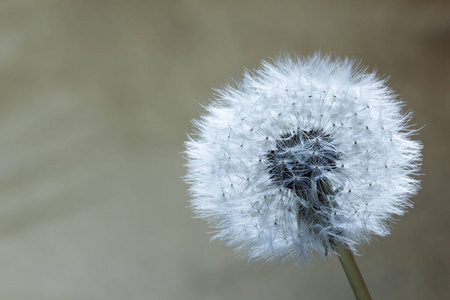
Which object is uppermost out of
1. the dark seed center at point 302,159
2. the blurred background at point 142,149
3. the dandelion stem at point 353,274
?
the blurred background at point 142,149

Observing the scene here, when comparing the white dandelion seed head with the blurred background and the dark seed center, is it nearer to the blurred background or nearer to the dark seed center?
the dark seed center

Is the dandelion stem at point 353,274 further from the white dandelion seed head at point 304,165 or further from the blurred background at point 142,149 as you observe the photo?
the blurred background at point 142,149

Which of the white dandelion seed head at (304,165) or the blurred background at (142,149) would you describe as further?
the blurred background at (142,149)

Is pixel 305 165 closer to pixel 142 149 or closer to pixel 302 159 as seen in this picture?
pixel 302 159

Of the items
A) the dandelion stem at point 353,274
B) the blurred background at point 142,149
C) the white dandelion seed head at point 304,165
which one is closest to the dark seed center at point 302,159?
the white dandelion seed head at point 304,165

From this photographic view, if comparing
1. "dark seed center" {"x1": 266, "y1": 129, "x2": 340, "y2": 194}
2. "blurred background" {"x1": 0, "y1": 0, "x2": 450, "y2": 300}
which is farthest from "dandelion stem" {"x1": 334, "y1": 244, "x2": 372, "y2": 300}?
"blurred background" {"x1": 0, "y1": 0, "x2": 450, "y2": 300}

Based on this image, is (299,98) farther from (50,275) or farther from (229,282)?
(50,275)
